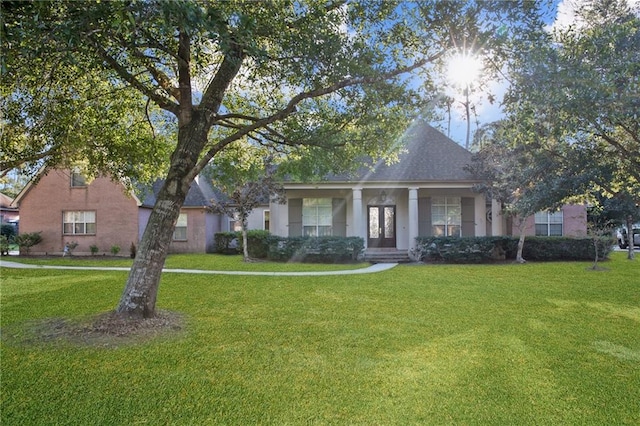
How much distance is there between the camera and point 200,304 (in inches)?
321

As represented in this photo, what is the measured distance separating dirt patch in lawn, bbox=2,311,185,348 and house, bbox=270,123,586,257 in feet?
37.1

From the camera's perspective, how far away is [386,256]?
17.1m

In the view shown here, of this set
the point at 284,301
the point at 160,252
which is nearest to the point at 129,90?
the point at 160,252

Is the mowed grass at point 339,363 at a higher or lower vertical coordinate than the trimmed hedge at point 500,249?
lower

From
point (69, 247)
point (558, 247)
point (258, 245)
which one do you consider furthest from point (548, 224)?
point (69, 247)

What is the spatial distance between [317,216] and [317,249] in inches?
95.5

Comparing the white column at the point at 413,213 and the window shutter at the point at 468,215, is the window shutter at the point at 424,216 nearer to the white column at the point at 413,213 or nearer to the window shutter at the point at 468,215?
the white column at the point at 413,213

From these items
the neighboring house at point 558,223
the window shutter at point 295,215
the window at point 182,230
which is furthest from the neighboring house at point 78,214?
the neighboring house at point 558,223

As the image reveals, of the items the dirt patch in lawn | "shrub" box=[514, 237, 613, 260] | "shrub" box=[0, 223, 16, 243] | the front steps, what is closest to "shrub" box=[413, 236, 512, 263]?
the front steps

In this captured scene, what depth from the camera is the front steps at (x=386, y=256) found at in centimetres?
1670

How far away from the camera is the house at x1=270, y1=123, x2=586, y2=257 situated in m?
17.2

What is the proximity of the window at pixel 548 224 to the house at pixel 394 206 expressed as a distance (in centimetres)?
101

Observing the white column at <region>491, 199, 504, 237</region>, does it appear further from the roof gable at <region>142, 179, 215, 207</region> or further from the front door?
the roof gable at <region>142, 179, 215, 207</region>

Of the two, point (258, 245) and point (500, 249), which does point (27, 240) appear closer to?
point (258, 245)
